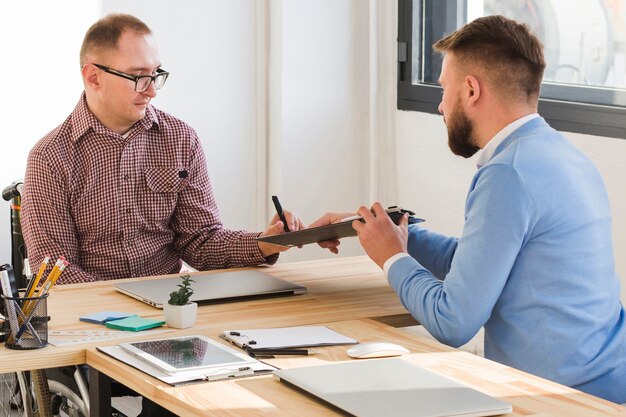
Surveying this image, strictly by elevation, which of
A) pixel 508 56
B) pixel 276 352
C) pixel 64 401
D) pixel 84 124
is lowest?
pixel 64 401

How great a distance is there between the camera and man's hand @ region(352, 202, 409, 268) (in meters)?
2.25

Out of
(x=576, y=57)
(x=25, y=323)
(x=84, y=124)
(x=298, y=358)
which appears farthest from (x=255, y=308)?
(x=576, y=57)

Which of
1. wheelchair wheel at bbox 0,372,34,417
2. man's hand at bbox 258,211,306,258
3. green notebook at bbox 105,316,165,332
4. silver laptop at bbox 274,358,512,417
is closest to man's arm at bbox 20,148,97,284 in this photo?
wheelchair wheel at bbox 0,372,34,417

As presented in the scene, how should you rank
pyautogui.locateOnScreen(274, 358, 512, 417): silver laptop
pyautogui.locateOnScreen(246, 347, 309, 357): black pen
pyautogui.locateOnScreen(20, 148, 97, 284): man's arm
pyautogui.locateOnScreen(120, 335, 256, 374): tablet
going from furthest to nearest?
pyautogui.locateOnScreen(20, 148, 97, 284): man's arm → pyautogui.locateOnScreen(246, 347, 309, 357): black pen → pyautogui.locateOnScreen(120, 335, 256, 374): tablet → pyautogui.locateOnScreen(274, 358, 512, 417): silver laptop

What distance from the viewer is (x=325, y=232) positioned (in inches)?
97.0

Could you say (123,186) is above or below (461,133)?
below

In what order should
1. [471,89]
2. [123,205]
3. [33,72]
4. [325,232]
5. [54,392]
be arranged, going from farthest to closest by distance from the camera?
[33,72], [123,205], [54,392], [325,232], [471,89]

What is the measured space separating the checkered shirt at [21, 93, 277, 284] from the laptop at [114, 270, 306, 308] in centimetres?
23

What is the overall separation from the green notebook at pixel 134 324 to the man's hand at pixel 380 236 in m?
0.48

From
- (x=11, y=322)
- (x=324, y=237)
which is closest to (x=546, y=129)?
(x=324, y=237)

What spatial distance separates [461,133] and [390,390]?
0.81 metres

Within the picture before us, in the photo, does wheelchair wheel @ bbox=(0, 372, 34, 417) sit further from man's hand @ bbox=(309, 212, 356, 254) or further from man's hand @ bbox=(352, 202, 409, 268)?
man's hand @ bbox=(352, 202, 409, 268)

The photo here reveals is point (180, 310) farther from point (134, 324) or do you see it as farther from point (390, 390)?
point (390, 390)

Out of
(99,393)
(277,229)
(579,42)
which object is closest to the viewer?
(99,393)
